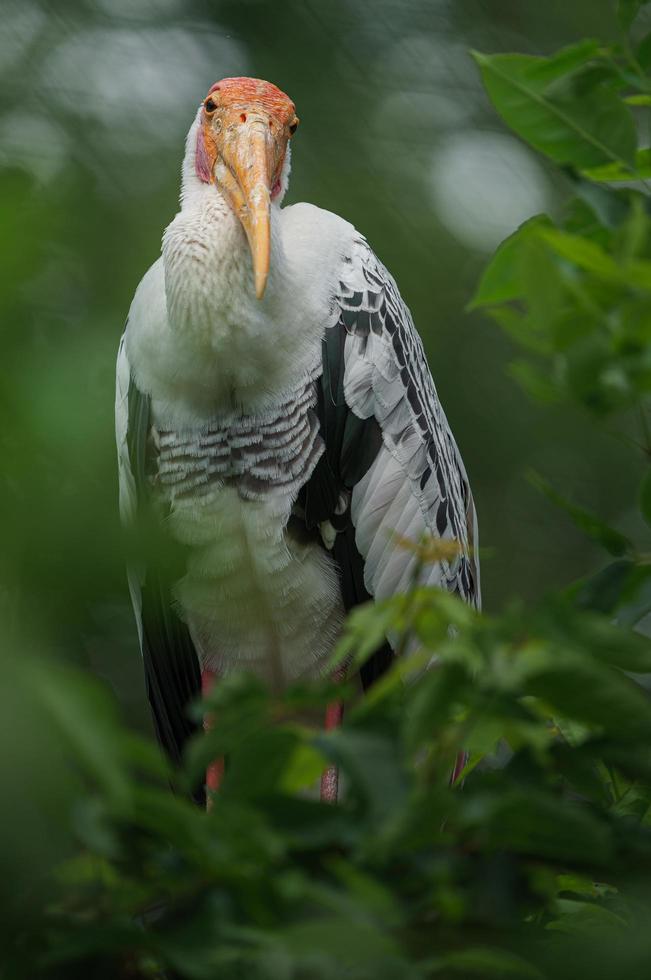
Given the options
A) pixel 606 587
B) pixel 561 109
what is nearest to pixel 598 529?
pixel 606 587

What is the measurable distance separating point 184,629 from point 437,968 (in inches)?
61.5

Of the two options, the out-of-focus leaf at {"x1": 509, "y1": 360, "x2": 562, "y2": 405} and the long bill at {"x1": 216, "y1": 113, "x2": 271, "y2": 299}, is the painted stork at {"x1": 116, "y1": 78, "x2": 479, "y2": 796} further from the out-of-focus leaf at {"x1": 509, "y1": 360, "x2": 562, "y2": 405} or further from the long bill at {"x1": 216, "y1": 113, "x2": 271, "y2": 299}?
A: the out-of-focus leaf at {"x1": 509, "y1": 360, "x2": 562, "y2": 405}

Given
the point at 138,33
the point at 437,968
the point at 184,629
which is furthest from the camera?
the point at 138,33

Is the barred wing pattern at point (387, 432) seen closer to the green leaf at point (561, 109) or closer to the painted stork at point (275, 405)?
the painted stork at point (275, 405)

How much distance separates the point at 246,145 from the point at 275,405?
395 mm

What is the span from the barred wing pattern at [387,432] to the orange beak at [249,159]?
19 cm

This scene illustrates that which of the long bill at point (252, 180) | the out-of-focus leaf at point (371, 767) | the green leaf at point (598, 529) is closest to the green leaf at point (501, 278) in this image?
the green leaf at point (598, 529)

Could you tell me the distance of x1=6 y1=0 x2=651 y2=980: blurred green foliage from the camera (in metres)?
0.55

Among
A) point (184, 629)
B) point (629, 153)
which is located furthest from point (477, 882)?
point (184, 629)

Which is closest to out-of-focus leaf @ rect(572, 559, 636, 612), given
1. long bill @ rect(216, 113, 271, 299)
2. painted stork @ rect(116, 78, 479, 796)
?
long bill @ rect(216, 113, 271, 299)

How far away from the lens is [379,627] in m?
0.79

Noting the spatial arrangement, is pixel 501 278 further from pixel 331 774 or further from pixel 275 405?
pixel 331 774

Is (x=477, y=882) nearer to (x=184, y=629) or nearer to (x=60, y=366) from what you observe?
(x=60, y=366)

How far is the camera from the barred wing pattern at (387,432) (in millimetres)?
2012
